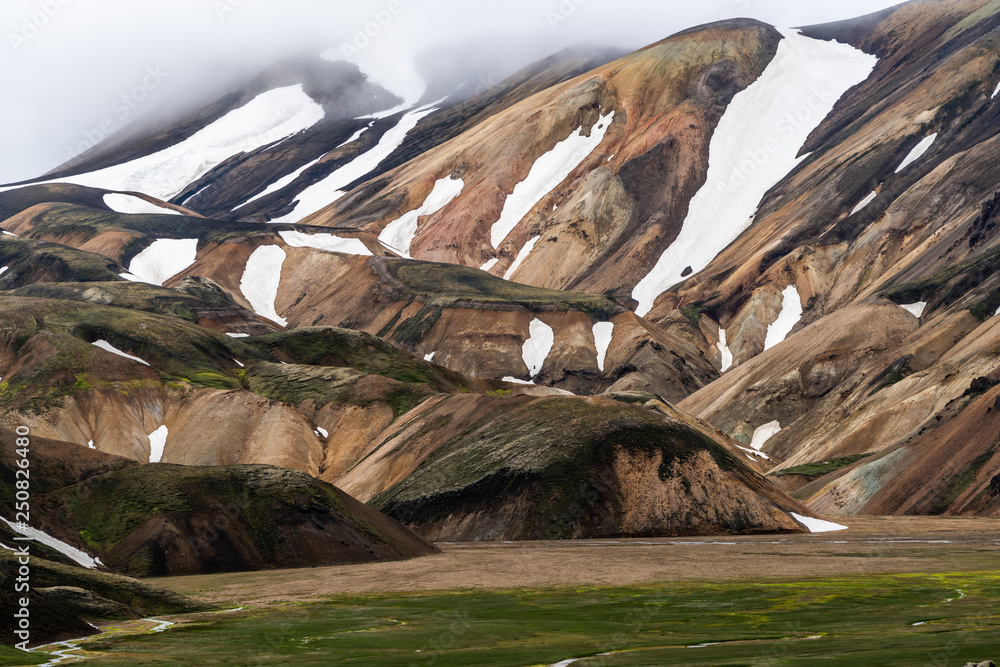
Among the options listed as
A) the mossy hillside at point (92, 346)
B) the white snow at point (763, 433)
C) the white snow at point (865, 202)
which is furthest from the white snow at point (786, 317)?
the mossy hillside at point (92, 346)

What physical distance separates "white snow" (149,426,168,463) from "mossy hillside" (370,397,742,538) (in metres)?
23.8

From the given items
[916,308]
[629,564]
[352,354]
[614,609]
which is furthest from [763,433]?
[614,609]

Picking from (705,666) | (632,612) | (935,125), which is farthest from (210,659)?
(935,125)

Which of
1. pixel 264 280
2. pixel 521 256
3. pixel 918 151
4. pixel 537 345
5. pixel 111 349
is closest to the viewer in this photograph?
pixel 111 349

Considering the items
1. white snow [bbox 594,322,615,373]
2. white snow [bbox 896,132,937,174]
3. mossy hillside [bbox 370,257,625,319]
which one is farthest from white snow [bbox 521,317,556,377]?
white snow [bbox 896,132,937,174]

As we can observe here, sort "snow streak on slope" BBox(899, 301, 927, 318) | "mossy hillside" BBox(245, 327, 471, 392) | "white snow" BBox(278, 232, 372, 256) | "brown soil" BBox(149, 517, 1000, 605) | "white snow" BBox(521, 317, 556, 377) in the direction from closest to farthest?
"brown soil" BBox(149, 517, 1000, 605) < "mossy hillside" BBox(245, 327, 471, 392) < "snow streak on slope" BBox(899, 301, 927, 318) < "white snow" BBox(521, 317, 556, 377) < "white snow" BBox(278, 232, 372, 256)

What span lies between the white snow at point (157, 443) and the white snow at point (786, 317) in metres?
86.4

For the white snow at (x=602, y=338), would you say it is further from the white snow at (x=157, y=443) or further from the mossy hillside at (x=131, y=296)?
the white snow at (x=157, y=443)

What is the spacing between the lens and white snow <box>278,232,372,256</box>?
183 metres

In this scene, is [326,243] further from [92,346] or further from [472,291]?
[92,346]

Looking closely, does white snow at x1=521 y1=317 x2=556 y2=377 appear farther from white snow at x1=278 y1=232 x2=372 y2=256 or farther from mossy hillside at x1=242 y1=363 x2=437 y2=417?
mossy hillside at x1=242 y1=363 x2=437 y2=417

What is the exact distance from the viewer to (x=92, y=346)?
100 meters

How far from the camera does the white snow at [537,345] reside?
14750cm

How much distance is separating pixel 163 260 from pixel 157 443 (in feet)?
294
